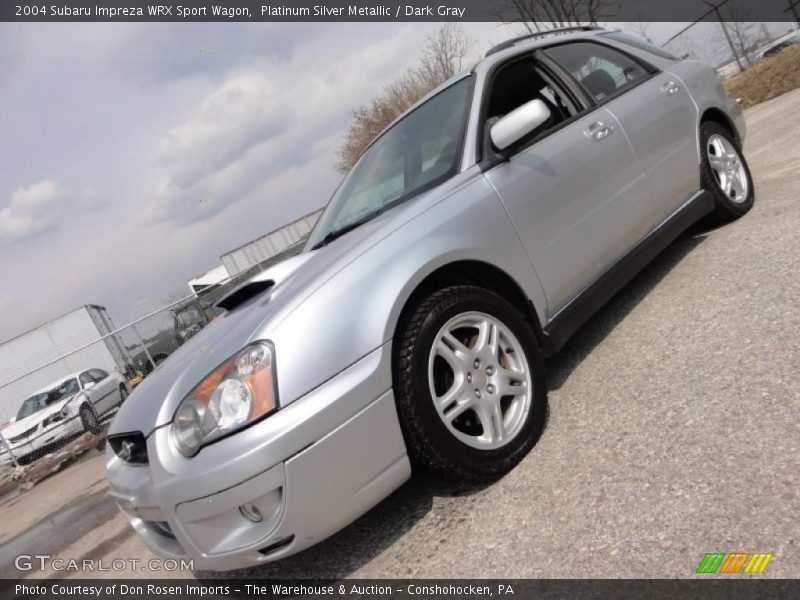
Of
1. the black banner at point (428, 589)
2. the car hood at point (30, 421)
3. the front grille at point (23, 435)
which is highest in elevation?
the car hood at point (30, 421)

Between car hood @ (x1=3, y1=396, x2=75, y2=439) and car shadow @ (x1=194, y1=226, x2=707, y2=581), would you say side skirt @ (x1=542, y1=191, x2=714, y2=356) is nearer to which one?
car shadow @ (x1=194, y1=226, x2=707, y2=581)

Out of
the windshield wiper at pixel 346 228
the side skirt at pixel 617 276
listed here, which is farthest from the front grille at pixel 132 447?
the side skirt at pixel 617 276

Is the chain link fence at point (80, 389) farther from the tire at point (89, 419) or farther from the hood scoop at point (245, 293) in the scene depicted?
the hood scoop at point (245, 293)

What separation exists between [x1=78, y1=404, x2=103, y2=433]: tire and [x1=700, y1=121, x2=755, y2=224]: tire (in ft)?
34.3

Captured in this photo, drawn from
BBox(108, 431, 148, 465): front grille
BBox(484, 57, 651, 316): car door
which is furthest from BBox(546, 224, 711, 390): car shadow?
BBox(108, 431, 148, 465): front grille

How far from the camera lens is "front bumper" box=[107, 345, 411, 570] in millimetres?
1927

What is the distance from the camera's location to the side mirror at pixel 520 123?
2.66m

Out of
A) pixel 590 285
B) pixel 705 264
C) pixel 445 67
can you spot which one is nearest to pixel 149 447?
pixel 590 285

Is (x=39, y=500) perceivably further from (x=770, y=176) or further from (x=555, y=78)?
(x=770, y=176)

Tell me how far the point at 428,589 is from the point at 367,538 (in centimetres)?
51

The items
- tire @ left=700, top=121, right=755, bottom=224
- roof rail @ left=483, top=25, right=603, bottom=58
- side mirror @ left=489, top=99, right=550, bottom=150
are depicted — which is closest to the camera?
side mirror @ left=489, top=99, right=550, bottom=150

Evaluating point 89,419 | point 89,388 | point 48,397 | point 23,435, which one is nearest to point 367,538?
point 89,419

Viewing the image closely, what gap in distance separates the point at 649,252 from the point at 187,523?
9.38 ft

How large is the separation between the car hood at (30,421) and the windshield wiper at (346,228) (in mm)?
10138
